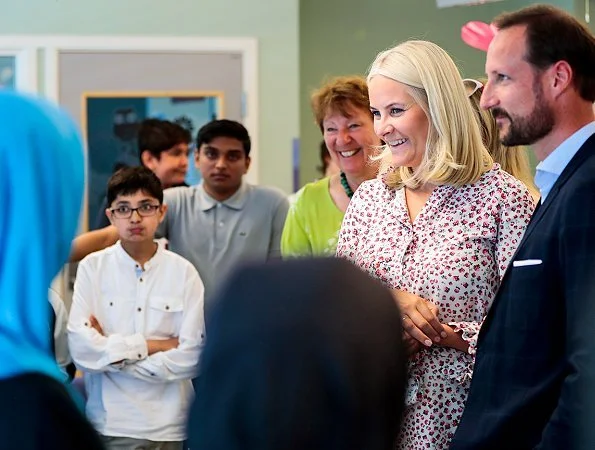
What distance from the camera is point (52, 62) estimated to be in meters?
5.62

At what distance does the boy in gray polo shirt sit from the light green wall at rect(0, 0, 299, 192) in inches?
57.1

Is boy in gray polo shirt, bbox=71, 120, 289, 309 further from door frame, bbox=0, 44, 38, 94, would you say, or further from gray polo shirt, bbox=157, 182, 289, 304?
door frame, bbox=0, 44, 38, 94

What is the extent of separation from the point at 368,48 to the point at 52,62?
233 centimetres

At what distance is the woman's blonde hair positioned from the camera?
269 cm

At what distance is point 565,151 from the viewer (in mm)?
1990

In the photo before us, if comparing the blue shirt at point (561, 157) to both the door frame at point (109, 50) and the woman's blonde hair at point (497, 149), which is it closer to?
the woman's blonde hair at point (497, 149)

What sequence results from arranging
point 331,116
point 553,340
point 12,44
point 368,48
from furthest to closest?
point 368,48
point 12,44
point 331,116
point 553,340

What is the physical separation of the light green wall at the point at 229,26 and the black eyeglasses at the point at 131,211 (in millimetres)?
2020

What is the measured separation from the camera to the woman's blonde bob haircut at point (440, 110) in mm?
2346

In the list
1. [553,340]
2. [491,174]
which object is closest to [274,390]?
[553,340]

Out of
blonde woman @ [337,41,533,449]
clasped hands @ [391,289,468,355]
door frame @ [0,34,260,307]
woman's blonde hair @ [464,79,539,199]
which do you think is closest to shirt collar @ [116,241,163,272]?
blonde woman @ [337,41,533,449]

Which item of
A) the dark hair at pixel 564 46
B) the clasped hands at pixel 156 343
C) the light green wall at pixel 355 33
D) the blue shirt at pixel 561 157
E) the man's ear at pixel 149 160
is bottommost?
the clasped hands at pixel 156 343

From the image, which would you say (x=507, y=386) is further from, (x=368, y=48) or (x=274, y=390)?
(x=368, y=48)

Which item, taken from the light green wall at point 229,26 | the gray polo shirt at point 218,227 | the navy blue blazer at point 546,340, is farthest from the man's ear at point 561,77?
the light green wall at point 229,26
